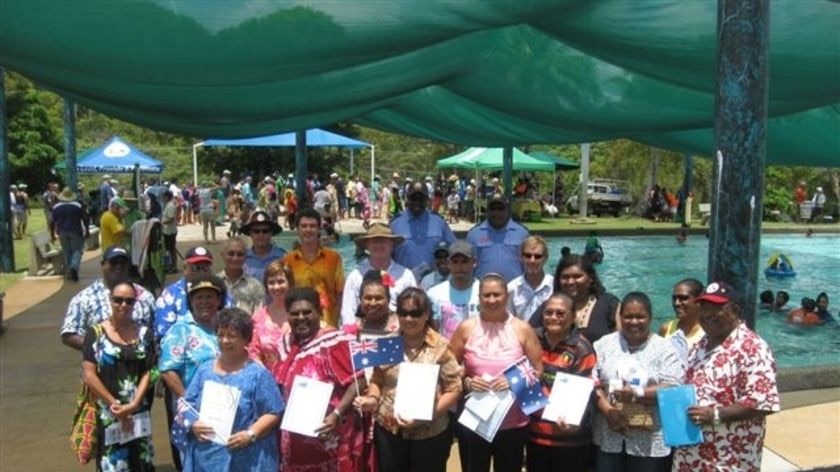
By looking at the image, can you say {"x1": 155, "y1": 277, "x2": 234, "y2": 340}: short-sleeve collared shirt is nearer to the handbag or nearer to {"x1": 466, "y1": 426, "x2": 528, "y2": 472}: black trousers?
the handbag

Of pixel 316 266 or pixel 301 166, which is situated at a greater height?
pixel 301 166

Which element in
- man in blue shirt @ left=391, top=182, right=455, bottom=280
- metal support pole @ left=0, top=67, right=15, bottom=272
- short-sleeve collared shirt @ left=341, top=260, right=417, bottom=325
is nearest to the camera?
short-sleeve collared shirt @ left=341, top=260, right=417, bottom=325

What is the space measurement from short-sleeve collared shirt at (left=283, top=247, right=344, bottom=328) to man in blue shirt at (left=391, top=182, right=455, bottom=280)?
1.15m

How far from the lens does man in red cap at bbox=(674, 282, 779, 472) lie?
11.4ft

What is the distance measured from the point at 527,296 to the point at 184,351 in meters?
2.21

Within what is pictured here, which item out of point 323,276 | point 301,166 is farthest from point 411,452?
point 301,166

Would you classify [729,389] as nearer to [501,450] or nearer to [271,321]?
[501,450]

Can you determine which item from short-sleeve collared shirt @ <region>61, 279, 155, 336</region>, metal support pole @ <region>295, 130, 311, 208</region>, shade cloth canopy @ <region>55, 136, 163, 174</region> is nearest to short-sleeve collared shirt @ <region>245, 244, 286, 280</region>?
short-sleeve collared shirt @ <region>61, 279, 155, 336</region>

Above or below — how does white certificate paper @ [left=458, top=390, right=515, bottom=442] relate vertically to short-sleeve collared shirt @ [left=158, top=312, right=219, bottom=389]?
below

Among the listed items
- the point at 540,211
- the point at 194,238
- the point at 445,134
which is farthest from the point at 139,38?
the point at 540,211

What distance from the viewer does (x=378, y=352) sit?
3709 mm

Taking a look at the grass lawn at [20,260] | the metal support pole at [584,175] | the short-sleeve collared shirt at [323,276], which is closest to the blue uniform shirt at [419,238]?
the short-sleeve collared shirt at [323,276]

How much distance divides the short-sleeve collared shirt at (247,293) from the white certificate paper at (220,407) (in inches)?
45.2

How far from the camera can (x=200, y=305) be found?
411 centimetres
